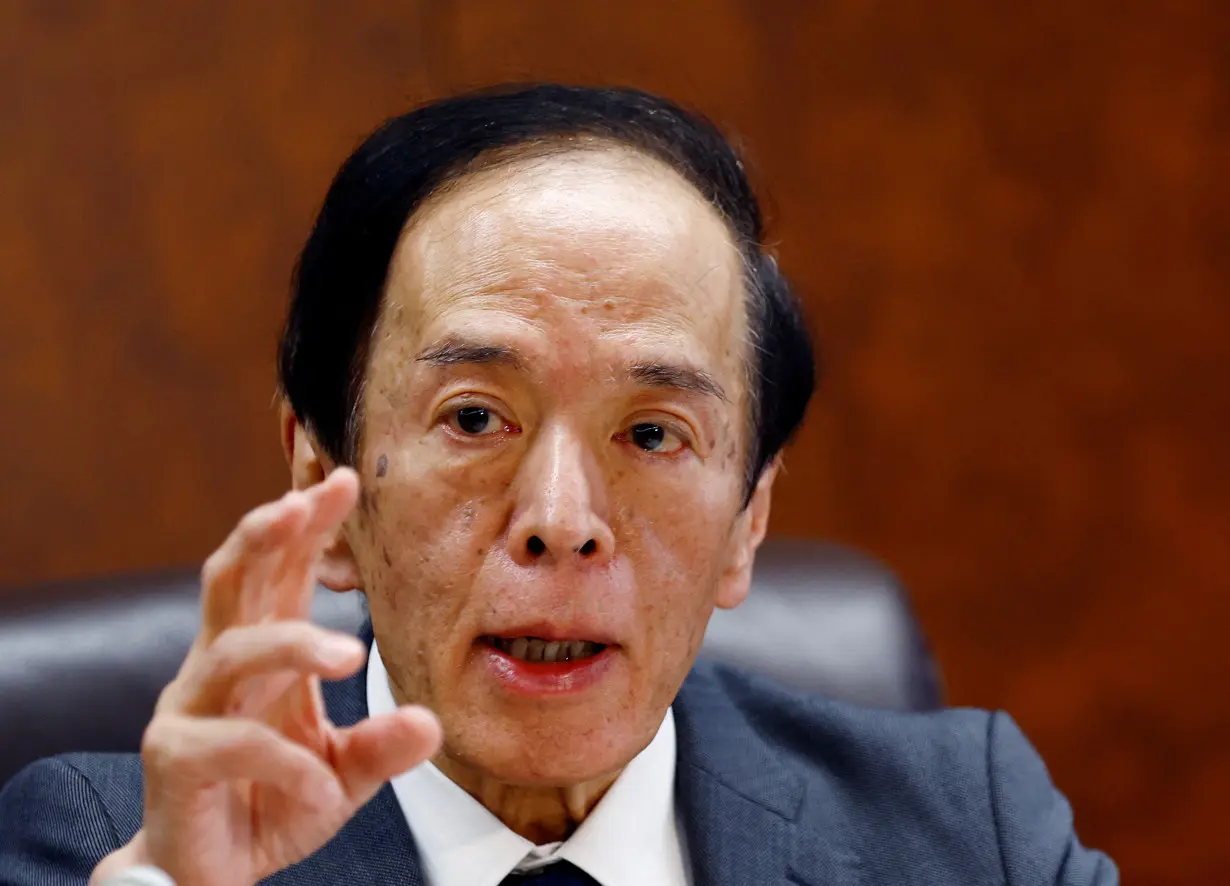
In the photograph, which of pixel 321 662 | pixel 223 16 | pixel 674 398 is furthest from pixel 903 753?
pixel 223 16

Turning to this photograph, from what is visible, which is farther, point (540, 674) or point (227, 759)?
point (540, 674)

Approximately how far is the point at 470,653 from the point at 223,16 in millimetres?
1379

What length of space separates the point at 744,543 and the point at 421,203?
52 centimetres

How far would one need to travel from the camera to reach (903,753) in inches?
69.1

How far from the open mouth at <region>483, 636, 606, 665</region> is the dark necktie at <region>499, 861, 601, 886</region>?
0.83ft

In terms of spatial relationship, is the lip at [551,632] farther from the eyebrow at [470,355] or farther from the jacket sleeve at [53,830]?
the jacket sleeve at [53,830]

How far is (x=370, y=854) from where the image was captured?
4.82ft

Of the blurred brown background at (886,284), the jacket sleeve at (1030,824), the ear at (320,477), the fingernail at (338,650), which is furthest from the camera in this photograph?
the blurred brown background at (886,284)

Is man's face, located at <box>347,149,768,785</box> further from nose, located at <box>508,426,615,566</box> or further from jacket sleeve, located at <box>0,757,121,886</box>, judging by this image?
jacket sleeve, located at <box>0,757,121,886</box>

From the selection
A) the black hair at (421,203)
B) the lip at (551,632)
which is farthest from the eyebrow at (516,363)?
the lip at (551,632)

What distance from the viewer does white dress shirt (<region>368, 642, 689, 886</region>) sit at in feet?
4.87

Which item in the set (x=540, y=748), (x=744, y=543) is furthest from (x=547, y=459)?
(x=744, y=543)

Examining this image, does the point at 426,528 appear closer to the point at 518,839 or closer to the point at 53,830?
the point at 518,839

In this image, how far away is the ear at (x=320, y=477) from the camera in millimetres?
1533
